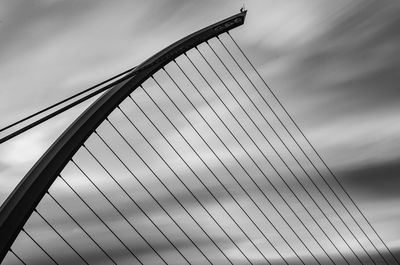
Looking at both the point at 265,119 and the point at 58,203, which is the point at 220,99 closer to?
the point at 265,119

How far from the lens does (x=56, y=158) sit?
1297 centimetres

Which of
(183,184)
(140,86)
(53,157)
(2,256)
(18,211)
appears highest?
(140,86)

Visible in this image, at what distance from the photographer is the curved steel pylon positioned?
456 inches

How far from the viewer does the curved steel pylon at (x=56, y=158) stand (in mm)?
11570

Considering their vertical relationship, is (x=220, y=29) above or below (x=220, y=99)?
above

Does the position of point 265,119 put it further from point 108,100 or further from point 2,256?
point 2,256

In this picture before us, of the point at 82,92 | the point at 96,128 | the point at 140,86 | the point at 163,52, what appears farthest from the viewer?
the point at 163,52

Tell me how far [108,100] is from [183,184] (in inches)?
127

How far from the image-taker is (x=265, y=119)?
19.5 m

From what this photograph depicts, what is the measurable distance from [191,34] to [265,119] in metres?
3.50

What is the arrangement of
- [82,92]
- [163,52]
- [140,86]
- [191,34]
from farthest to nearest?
1. [191,34]
2. [163,52]
3. [140,86]
4. [82,92]

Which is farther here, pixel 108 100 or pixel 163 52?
pixel 163 52

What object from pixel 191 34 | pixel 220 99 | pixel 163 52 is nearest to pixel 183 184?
pixel 220 99

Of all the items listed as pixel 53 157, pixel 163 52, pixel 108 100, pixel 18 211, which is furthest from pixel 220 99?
pixel 18 211
